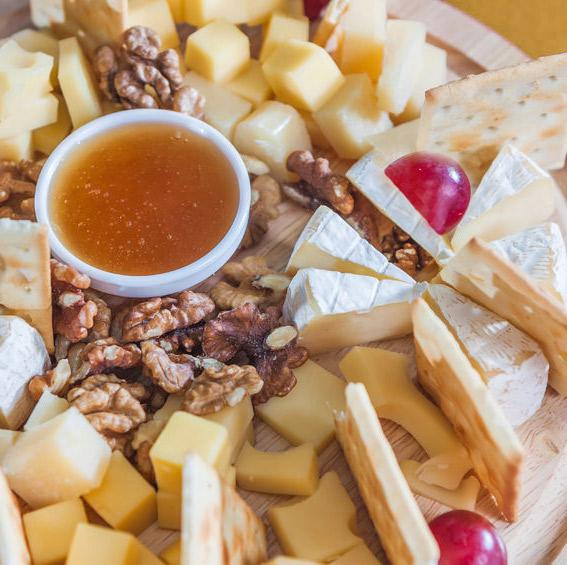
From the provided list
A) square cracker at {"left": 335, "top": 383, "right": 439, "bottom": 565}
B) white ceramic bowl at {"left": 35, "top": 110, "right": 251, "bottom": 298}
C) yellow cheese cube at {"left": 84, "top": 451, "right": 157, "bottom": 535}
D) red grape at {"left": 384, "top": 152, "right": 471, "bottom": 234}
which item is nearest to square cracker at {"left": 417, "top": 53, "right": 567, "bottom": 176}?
red grape at {"left": 384, "top": 152, "right": 471, "bottom": 234}

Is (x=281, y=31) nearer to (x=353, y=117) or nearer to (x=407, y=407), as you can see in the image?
(x=353, y=117)

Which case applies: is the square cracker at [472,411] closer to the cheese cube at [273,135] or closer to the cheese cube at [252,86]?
the cheese cube at [273,135]

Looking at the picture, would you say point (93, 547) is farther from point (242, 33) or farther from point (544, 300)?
A: point (242, 33)

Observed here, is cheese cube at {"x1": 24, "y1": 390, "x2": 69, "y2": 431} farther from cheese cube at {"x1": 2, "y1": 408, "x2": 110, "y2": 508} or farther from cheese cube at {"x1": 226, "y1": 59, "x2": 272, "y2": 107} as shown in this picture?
cheese cube at {"x1": 226, "y1": 59, "x2": 272, "y2": 107}

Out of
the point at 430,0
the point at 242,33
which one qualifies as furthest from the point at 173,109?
the point at 430,0

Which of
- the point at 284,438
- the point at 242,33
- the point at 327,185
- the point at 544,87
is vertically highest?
the point at 544,87

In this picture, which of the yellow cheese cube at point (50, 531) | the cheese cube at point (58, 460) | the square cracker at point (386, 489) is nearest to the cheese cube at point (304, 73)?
the square cracker at point (386, 489)

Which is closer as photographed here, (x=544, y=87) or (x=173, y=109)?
(x=544, y=87)
